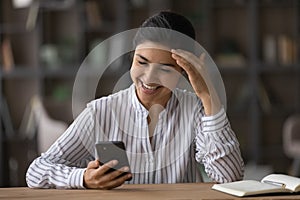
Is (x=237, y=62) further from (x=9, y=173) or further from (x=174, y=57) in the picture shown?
(x=174, y=57)

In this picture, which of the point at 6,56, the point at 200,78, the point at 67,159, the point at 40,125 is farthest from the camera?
the point at 6,56

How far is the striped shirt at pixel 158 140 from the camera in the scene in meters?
1.99

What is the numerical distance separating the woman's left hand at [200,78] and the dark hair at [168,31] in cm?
6

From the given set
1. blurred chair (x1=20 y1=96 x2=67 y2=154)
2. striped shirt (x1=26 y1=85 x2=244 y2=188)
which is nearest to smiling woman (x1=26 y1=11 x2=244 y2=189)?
striped shirt (x1=26 y1=85 x2=244 y2=188)

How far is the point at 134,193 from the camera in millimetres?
1792

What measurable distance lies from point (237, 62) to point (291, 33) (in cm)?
57

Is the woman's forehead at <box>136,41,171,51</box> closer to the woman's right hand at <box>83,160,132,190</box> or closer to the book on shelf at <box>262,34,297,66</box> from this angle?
the woman's right hand at <box>83,160,132,190</box>

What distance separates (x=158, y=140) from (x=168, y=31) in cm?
34

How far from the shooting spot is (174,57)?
190cm

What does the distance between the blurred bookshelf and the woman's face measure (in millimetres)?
3690

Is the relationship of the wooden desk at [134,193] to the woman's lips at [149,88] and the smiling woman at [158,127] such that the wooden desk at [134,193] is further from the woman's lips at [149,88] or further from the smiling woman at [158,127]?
the woman's lips at [149,88]

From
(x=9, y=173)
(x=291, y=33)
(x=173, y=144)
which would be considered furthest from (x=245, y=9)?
(x=173, y=144)

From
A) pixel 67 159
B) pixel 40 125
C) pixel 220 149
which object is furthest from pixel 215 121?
pixel 40 125

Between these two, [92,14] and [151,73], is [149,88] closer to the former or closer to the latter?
[151,73]
